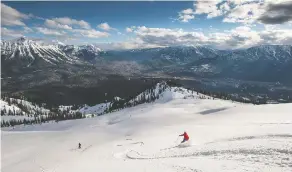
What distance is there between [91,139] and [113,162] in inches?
1156

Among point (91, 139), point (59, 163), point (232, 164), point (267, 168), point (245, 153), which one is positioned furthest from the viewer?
point (91, 139)

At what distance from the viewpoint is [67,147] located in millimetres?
61406

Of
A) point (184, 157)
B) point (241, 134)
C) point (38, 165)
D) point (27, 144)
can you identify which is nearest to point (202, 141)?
point (241, 134)

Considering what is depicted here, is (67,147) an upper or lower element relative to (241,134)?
lower

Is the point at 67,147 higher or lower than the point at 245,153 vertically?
lower

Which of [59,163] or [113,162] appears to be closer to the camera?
[113,162]

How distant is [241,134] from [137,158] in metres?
15.4

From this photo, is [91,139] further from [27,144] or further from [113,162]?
[113,162]

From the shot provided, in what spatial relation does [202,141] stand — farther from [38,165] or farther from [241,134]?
[38,165]

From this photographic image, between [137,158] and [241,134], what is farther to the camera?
Answer: [241,134]

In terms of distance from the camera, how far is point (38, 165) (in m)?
46.9

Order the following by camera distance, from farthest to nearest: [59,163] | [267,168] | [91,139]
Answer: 1. [91,139]
2. [59,163]
3. [267,168]

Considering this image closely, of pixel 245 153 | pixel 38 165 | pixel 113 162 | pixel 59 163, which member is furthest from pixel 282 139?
pixel 38 165

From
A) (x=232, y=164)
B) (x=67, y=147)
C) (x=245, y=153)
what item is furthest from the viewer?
(x=67, y=147)
